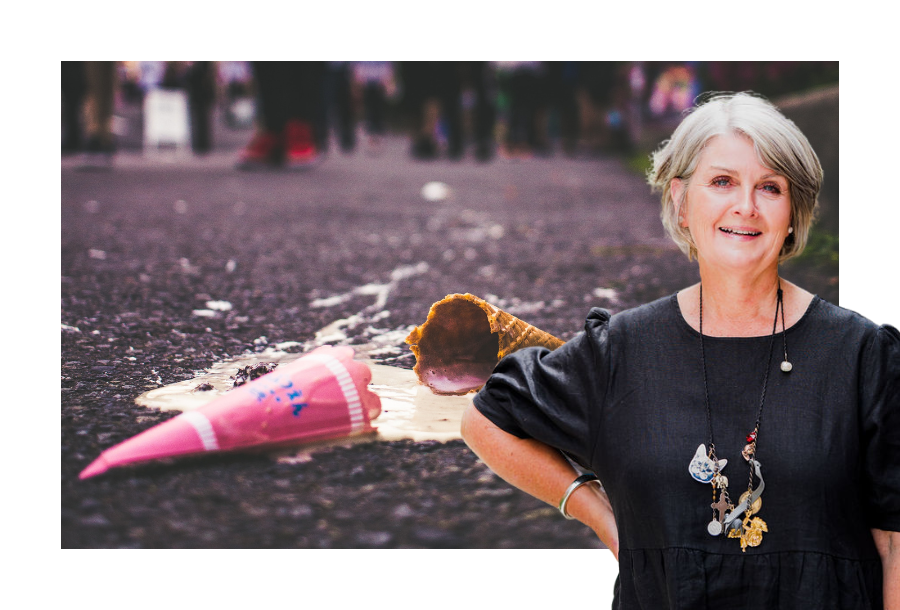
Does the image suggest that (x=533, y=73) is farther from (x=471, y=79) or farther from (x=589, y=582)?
(x=589, y=582)

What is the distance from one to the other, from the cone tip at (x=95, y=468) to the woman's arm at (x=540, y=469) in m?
1.07

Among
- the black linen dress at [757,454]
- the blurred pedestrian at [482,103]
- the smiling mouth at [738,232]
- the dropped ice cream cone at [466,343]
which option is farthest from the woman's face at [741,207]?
the blurred pedestrian at [482,103]

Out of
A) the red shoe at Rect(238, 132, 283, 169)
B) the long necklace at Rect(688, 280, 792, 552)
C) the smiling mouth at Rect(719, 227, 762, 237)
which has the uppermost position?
the red shoe at Rect(238, 132, 283, 169)

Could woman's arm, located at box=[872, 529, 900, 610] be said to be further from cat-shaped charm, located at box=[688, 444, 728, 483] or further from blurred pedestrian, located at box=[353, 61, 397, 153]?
blurred pedestrian, located at box=[353, 61, 397, 153]

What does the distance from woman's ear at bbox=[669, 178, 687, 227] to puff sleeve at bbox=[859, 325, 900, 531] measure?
0.34 meters

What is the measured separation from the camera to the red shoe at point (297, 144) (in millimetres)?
2730

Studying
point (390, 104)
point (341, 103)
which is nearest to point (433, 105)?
point (390, 104)

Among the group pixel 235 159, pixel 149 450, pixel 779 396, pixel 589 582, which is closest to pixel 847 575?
pixel 779 396

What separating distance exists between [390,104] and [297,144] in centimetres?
40

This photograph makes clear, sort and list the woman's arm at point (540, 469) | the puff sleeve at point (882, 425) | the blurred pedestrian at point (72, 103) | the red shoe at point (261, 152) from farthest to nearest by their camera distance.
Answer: the red shoe at point (261, 152) → the blurred pedestrian at point (72, 103) → the woman's arm at point (540, 469) → the puff sleeve at point (882, 425)

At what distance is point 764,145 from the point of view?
3.85ft

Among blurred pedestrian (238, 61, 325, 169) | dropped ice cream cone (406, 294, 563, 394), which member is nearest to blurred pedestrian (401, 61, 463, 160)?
blurred pedestrian (238, 61, 325, 169)

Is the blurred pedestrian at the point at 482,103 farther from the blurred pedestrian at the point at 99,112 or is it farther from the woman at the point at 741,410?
the woman at the point at 741,410

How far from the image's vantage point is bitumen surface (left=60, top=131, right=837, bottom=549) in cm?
201
